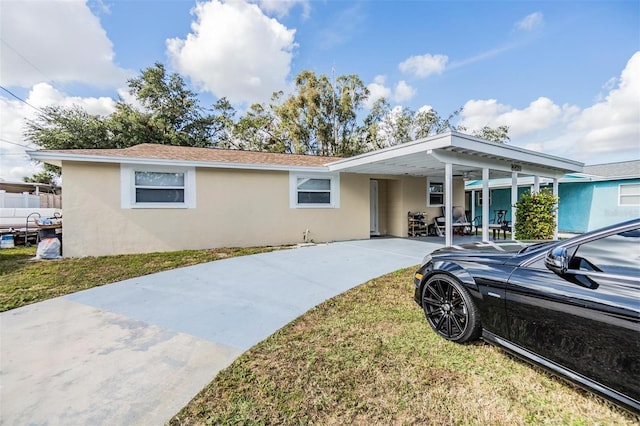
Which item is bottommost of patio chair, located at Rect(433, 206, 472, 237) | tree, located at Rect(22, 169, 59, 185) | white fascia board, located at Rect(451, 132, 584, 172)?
patio chair, located at Rect(433, 206, 472, 237)

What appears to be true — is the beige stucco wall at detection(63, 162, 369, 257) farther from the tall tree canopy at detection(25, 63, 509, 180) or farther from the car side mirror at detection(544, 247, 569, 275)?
the tall tree canopy at detection(25, 63, 509, 180)

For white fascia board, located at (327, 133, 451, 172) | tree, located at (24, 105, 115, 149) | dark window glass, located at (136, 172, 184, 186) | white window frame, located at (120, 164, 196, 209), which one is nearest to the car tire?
white fascia board, located at (327, 133, 451, 172)

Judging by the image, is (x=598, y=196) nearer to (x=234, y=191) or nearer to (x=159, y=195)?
(x=234, y=191)

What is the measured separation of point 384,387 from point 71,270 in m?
6.80

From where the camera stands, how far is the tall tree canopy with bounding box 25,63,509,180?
1847 cm

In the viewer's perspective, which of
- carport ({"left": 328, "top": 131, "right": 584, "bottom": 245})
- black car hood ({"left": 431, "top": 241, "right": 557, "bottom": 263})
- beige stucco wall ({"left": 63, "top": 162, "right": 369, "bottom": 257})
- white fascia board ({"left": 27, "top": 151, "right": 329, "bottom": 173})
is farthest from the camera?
beige stucco wall ({"left": 63, "top": 162, "right": 369, "bottom": 257})

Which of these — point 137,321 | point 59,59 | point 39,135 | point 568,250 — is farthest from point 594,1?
point 39,135

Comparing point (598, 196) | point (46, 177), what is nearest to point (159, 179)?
point (598, 196)

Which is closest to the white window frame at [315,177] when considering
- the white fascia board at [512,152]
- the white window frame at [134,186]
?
the white window frame at [134,186]

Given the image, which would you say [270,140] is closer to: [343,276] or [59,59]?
[59,59]

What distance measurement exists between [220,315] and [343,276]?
2.45m

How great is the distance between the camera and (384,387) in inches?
86.1

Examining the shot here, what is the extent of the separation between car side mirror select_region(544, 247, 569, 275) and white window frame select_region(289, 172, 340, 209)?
774cm

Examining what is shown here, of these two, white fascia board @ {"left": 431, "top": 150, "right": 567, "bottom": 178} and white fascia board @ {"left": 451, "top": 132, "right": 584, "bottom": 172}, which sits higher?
white fascia board @ {"left": 451, "top": 132, "right": 584, "bottom": 172}
